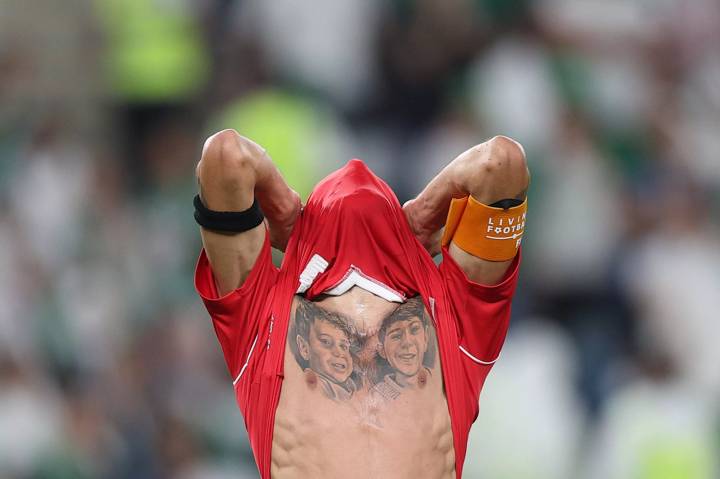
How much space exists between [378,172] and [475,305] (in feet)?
9.54

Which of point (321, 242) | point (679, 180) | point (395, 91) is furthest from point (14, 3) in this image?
point (321, 242)

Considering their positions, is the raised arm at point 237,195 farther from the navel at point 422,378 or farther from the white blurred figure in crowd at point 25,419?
the white blurred figure in crowd at point 25,419

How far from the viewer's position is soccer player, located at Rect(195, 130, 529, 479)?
11.2 ft

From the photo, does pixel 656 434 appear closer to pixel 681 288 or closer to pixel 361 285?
pixel 681 288

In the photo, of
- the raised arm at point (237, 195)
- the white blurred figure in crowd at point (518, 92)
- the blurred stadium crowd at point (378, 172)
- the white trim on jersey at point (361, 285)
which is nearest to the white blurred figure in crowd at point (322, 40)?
the blurred stadium crowd at point (378, 172)

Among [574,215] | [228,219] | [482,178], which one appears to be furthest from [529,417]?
[228,219]

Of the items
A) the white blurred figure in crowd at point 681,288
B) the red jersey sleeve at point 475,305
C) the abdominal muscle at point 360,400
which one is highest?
the red jersey sleeve at point 475,305

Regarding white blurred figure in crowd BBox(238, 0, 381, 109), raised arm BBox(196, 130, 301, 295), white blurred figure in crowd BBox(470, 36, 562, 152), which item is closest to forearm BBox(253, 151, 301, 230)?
raised arm BBox(196, 130, 301, 295)

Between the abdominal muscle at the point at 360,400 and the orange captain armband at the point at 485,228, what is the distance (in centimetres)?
23

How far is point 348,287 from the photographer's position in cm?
351

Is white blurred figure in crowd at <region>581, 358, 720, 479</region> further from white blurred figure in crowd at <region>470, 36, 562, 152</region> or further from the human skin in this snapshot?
the human skin

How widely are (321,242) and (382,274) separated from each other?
0.18m

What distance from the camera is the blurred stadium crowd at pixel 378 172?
233 inches

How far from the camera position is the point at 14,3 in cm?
742
